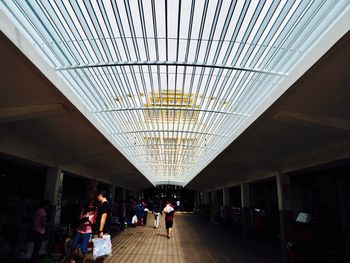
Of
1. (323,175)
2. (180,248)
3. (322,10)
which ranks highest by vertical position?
(322,10)

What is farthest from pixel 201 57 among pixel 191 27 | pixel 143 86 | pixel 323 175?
pixel 323 175

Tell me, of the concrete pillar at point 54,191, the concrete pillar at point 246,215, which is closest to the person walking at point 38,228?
the concrete pillar at point 54,191

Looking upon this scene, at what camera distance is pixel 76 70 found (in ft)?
19.5

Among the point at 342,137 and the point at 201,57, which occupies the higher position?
the point at 201,57

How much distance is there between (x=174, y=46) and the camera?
17.1 ft

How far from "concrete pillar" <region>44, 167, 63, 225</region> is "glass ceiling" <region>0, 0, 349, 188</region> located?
3.81 metres

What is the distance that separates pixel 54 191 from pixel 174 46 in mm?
7507

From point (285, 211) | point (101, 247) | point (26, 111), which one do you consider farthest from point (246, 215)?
point (26, 111)

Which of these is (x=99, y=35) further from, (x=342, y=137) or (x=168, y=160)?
(x=168, y=160)

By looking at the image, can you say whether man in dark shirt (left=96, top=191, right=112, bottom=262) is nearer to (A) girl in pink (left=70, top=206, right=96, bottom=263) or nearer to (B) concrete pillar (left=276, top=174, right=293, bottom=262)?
(A) girl in pink (left=70, top=206, right=96, bottom=263)

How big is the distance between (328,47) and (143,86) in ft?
15.0

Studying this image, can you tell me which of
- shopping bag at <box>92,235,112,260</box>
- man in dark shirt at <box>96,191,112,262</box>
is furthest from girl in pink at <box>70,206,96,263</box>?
shopping bag at <box>92,235,112,260</box>

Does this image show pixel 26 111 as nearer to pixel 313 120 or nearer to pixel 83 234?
pixel 83 234

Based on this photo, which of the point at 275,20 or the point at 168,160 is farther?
the point at 168,160
